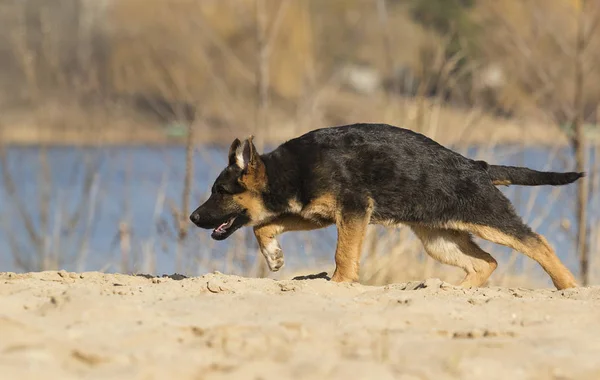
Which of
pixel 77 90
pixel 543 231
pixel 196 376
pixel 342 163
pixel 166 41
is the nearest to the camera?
pixel 196 376

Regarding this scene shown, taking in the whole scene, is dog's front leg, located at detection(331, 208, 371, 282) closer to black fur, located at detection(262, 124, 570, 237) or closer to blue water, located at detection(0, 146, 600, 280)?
black fur, located at detection(262, 124, 570, 237)

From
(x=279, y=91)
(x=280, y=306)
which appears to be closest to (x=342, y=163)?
(x=280, y=306)

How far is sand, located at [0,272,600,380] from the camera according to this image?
155 inches

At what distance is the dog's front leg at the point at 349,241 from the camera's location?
6.82m

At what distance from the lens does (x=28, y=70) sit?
955 centimetres

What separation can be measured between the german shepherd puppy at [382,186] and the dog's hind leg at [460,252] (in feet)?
0.68

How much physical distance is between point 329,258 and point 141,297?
5.13 metres

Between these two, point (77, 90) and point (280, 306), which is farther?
point (77, 90)

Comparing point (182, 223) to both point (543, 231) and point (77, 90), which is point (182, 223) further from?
point (543, 231)

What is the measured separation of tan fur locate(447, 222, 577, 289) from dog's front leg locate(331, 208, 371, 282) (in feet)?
2.16

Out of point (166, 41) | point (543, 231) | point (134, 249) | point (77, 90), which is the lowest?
point (134, 249)

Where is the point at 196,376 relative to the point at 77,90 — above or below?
below

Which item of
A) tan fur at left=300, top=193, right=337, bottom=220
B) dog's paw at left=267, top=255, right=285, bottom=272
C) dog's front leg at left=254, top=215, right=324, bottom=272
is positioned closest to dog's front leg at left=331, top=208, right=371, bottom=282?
tan fur at left=300, top=193, right=337, bottom=220

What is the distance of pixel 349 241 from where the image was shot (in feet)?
22.4
